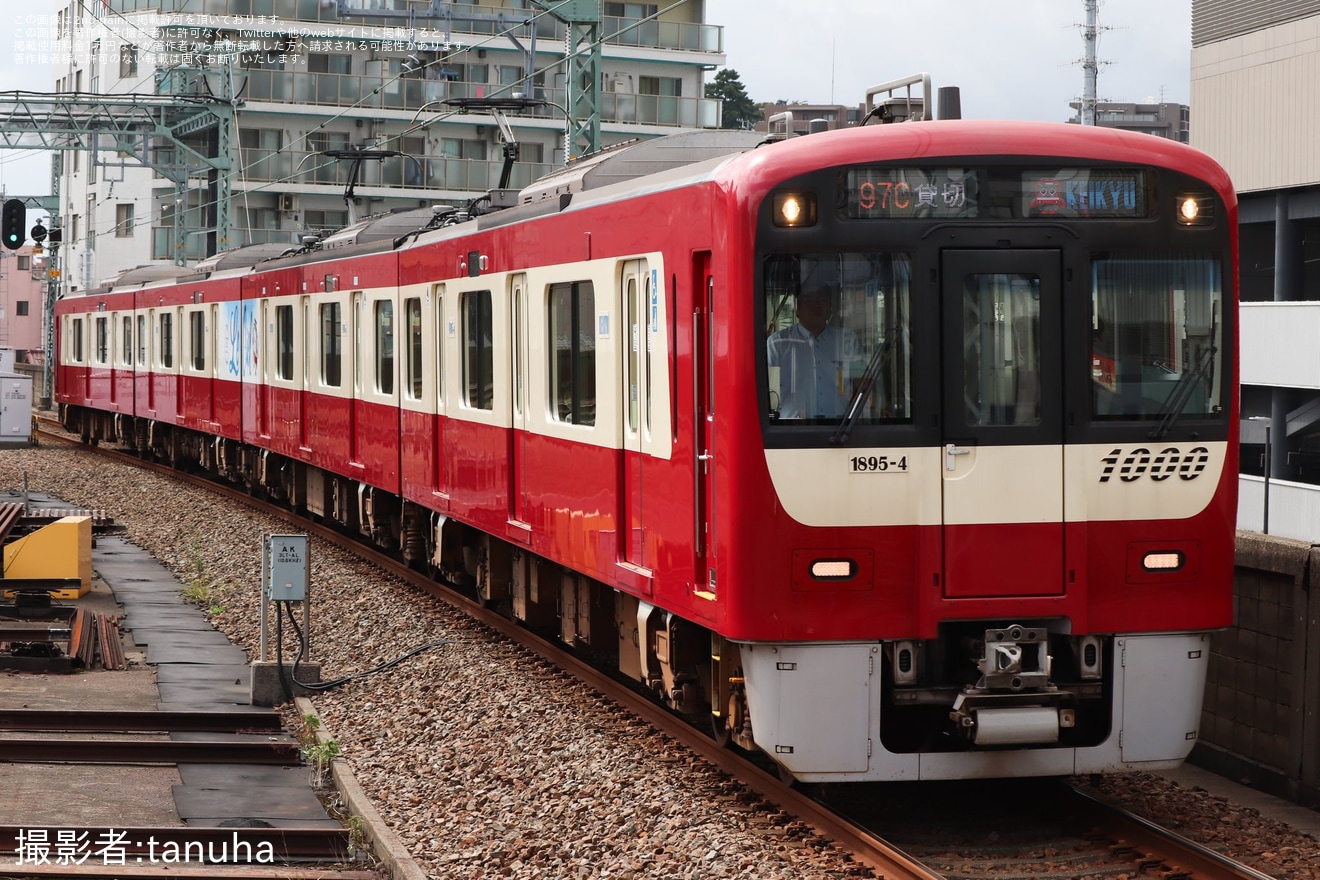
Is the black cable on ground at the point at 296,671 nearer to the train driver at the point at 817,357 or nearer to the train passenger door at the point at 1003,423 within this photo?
the train driver at the point at 817,357

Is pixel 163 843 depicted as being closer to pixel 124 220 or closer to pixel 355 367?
pixel 355 367

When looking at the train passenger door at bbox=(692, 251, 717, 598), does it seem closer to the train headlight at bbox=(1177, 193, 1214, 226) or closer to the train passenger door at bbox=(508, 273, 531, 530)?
the train headlight at bbox=(1177, 193, 1214, 226)

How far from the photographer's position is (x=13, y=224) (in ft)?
94.1

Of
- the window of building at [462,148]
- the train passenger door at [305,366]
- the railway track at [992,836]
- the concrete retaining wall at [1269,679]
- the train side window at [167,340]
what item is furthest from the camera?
the window of building at [462,148]

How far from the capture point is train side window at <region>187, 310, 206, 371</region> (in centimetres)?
2428

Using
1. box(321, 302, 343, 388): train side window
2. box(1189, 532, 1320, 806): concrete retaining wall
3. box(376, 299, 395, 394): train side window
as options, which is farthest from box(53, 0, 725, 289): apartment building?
box(1189, 532, 1320, 806): concrete retaining wall

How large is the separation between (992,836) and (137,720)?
4787mm

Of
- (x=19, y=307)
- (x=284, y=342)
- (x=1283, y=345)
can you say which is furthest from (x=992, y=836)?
(x=19, y=307)

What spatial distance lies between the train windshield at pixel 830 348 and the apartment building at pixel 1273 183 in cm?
1864

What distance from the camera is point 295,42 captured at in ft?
151

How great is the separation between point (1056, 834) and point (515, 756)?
8.85 ft

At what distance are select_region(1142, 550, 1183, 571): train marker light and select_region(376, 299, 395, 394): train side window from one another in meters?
8.66

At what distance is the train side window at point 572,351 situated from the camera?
917 centimetres

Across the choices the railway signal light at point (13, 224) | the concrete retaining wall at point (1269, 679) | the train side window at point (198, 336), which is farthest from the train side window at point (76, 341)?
the concrete retaining wall at point (1269, 679)
